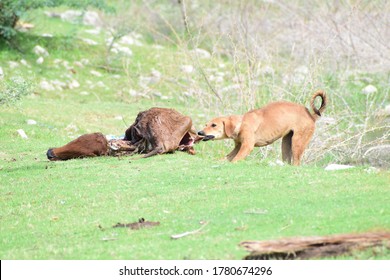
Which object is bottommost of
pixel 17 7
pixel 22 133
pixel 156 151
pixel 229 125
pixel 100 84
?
pixel 22 133

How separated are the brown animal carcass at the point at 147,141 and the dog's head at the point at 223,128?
31.7 inches

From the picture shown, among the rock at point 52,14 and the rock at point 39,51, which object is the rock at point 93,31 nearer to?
the rock at point 52,14

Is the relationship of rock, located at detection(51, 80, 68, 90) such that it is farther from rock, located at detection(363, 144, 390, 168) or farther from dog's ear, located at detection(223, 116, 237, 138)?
dog's ear, located at detection(223, 116, 237, 138)

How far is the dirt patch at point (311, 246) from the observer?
6301mm

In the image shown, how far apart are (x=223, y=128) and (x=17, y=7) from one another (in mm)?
10512

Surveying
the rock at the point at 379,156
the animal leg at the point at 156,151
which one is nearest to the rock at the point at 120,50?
the rock at the point at 379,156

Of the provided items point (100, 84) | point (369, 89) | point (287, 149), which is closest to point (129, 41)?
point (100, 84)

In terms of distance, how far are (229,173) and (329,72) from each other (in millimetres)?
9517

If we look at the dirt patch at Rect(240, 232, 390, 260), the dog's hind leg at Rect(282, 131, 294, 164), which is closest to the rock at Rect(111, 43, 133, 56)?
the dog's hind leg at Rect(282, 131, 294, 164)

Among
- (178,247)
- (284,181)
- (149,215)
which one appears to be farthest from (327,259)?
(284,181)

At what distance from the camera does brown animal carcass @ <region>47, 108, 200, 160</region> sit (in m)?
12.1

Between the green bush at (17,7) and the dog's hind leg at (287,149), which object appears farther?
the green bush at (17,7)

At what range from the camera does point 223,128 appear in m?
11.5

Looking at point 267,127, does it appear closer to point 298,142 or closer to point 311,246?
point 298,142
